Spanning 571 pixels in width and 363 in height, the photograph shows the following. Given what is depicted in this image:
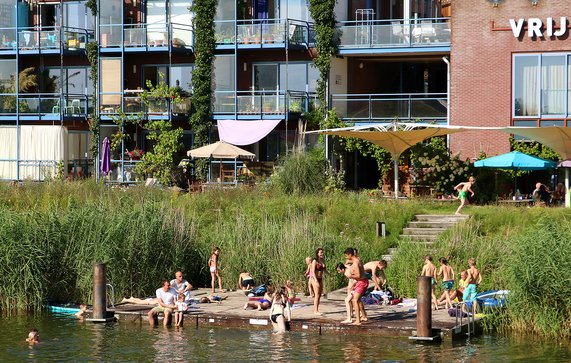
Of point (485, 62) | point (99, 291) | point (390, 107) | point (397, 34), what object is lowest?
point (99, 291)

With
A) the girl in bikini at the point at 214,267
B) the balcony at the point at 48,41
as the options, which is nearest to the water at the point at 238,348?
the girl in bikini at the point at 214,267

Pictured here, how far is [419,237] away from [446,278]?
6033 millimetres

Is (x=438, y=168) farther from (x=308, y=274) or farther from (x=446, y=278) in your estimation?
(x=308, y=274)

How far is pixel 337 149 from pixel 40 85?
14194mm

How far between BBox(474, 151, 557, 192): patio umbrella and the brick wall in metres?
3.62

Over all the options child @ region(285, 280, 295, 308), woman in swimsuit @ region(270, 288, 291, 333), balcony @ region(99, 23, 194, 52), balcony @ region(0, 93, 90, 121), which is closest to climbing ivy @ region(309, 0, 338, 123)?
balcony @ region(99, 23, 194, 52)

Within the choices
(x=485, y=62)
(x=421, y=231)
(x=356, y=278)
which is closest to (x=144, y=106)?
(x=485, y=62)

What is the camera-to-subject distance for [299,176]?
124 ft

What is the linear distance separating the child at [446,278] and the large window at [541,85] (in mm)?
16210

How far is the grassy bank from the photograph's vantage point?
26391mm

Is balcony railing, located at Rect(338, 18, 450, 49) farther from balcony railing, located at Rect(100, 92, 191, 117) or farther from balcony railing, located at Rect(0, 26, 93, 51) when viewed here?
balcony railing, located at Rect(0, 26, 93, 51)

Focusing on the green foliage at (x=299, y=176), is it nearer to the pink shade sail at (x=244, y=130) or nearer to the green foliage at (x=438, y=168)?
the green foliage at (x=438, y=168)

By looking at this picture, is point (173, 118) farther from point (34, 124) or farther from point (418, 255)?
point (418, 255)

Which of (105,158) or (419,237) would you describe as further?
(105,158)
